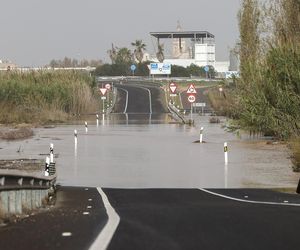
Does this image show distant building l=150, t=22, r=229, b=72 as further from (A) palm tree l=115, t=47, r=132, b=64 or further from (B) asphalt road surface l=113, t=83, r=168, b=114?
(B) asphalt road surface l=113, t=83, r=168, b=114

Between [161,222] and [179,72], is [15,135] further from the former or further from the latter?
[179,72]

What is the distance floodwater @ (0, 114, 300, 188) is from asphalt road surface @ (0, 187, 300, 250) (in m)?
4.15

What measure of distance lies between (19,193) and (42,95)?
47.5 m

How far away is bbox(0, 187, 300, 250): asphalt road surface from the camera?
787cm

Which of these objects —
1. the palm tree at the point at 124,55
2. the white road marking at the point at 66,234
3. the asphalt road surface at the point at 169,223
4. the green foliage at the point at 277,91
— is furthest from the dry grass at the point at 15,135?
the palm tree at the point at 124,55

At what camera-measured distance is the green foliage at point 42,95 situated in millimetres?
54250

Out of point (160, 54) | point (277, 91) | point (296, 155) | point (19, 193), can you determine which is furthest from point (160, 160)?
point (160, 54)

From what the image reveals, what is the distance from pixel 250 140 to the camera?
35.7m

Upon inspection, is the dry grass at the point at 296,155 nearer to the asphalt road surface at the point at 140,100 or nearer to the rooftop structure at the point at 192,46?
the asphalt road surface at the point at 140,100

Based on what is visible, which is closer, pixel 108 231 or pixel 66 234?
pixel 66 234

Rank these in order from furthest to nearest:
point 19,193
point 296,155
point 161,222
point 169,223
A: point 296,155, point 19,193, point 161,222, point 169,223

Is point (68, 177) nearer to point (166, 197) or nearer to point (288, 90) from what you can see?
point (166, 197)

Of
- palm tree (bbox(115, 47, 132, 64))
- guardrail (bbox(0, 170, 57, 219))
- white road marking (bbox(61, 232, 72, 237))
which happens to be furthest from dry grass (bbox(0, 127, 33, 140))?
palm tree (bbox(115, 47, 132, 64))

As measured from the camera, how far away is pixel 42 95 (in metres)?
57.6
